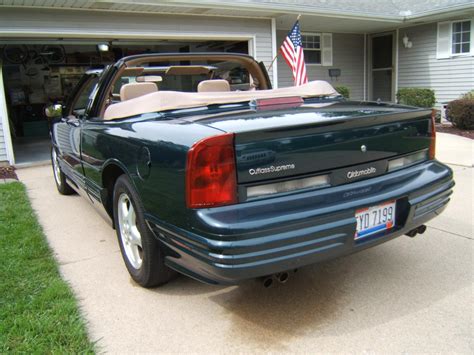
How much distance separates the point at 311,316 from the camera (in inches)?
103

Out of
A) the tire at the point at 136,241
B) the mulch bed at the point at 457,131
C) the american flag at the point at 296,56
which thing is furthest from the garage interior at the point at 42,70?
the tire at the point at 136,241

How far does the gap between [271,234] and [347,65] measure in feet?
45.7

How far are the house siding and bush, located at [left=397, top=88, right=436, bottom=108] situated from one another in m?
0.61

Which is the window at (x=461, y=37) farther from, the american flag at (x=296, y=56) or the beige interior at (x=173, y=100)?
the beige interior at (x=173, y=100)

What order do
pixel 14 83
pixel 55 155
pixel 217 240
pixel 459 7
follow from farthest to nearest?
pixel 14 83 < pixel 459 7 < pixel 55 155 < pixel 217 240

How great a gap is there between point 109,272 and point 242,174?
70.1 inches

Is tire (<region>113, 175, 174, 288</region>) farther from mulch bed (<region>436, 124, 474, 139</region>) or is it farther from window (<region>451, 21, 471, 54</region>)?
window (<region>451, 21, 471, 54</region>)

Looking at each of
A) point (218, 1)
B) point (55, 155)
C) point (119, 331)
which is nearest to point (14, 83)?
point (218, 1)

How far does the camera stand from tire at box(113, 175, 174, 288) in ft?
8.99

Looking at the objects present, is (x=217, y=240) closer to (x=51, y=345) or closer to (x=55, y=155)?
(x=51, y=345)

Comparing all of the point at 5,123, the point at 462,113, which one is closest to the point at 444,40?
the point at 462,113

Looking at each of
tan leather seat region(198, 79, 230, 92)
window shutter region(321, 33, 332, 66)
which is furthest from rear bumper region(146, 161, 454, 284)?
window shutter region(321, 33, 332, 66)

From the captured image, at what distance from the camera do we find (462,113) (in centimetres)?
1030

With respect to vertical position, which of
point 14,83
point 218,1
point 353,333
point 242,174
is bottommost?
point 353,333
